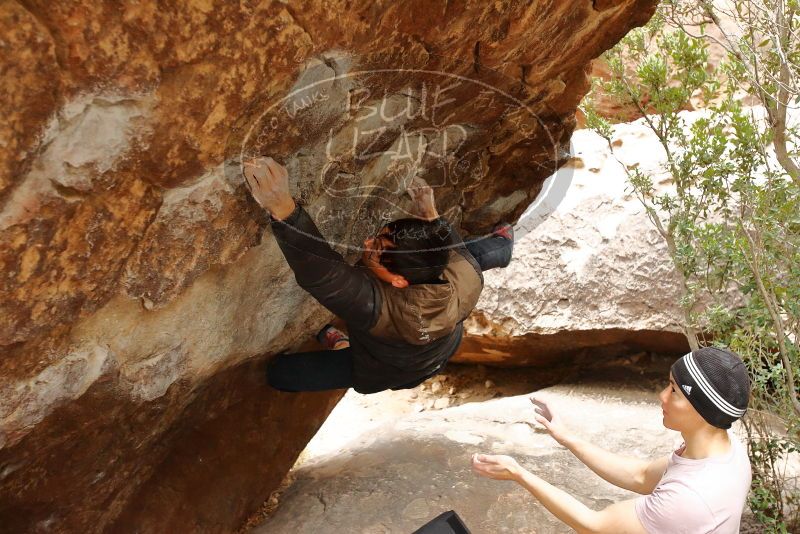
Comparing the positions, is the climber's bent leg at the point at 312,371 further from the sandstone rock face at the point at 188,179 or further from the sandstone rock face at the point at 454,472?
the sandstone rock face at the point at 454,472

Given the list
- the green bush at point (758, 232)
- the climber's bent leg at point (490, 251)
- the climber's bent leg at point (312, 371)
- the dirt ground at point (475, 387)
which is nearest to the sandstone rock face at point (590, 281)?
the dirt ground at point (475, 387)

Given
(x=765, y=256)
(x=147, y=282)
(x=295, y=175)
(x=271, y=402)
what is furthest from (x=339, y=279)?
(x=765, y=256)

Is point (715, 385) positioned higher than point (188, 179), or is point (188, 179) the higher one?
point (188, 179)

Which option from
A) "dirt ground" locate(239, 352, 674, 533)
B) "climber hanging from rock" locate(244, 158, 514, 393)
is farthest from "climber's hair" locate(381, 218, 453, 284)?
"dirt ground" locate(239, 352, 674, 533)

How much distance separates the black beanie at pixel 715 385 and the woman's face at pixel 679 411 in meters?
0.02

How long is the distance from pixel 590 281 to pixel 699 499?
405cm

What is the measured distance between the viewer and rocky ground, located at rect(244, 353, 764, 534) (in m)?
3.77

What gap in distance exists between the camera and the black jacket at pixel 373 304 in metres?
2.54

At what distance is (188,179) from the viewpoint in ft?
7.45

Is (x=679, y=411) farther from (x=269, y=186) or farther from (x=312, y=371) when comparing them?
(x=312, y=371)

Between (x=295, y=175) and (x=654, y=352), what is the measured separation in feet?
15.2

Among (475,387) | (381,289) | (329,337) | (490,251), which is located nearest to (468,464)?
(329,337)

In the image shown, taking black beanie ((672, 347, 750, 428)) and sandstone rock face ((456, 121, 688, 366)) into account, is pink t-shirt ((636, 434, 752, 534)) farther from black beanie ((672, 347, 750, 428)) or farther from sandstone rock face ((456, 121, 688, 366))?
sandstone rock face ((456, 121, 688, 366))

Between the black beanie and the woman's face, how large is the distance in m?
0.02
